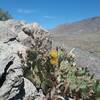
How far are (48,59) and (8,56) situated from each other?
1321 mm

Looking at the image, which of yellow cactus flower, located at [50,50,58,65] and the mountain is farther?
the mountain

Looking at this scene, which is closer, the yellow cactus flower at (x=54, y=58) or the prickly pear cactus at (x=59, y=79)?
the prickly pear cactus at (x=59, y=79)

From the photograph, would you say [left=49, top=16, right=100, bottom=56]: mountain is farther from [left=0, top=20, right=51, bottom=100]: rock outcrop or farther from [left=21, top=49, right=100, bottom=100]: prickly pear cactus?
[left=21, top=49, right=100, bottom=100]: prickly pear cactus

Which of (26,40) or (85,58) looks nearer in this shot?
(26,40)

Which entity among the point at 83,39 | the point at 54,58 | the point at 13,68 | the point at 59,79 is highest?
the point at 54,58

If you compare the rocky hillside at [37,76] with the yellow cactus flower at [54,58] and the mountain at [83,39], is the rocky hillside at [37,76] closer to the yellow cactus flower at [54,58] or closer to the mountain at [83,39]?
the yellow cactus flower at [54,58]

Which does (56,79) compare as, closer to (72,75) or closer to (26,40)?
(72,75)

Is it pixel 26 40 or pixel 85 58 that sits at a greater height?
pixel 26 40

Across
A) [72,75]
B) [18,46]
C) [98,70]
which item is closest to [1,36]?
[18,46]

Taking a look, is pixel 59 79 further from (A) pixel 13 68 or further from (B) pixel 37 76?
(A) pixel 13 68

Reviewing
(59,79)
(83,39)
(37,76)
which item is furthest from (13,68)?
(83,39)

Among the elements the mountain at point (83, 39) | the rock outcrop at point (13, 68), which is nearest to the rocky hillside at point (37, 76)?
the rock outcrop at point (13, 68)

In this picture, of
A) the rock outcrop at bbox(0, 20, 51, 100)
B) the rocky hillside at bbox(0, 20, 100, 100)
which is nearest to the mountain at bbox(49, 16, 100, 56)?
the rock outcrop at bbox(0, 20, 51, 100)

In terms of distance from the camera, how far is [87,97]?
28.1 feet
